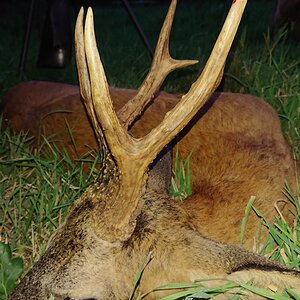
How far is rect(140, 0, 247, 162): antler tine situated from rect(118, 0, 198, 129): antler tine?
0.52 meters

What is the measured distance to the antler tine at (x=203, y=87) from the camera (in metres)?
2.11

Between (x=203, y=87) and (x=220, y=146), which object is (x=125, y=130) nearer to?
(x=203, y=87)

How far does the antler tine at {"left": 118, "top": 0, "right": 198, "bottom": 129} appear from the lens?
2.82 metres

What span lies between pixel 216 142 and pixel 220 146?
39 millimetres

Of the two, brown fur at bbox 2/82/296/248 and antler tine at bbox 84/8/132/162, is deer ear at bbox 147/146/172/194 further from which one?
antler tine at bbox 84/8/132/162

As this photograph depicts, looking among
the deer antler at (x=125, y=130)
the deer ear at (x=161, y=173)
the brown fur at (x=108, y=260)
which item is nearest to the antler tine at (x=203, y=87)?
the deer antler at (x=125, y=130)

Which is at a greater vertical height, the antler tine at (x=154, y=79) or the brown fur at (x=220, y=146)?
the antler tine at (x=154, y=79)

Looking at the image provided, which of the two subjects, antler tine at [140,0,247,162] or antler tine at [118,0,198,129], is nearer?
antler tine at [140,0,247,162]

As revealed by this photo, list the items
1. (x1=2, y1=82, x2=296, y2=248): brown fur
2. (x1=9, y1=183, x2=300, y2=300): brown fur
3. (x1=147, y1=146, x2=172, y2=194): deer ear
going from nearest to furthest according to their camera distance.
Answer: (x1=9, y1=183, x2=300, y2=300): brown fur < (x1=147, y1=146, x2=172, y2=194): deer ear < (x1=2, y1=82, x2=296, y2=248): brown fur

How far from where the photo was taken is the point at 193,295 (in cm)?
229

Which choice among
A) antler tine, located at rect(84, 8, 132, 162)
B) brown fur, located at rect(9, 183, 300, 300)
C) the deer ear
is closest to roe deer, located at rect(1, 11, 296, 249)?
the deer ear

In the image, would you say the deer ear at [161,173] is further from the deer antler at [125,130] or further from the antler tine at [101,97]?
the antler tine at [101,97]

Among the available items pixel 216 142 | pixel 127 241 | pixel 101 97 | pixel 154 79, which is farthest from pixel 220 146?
pixel 101 97

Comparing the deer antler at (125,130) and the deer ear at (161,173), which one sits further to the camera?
the deer ear at (161,173)
